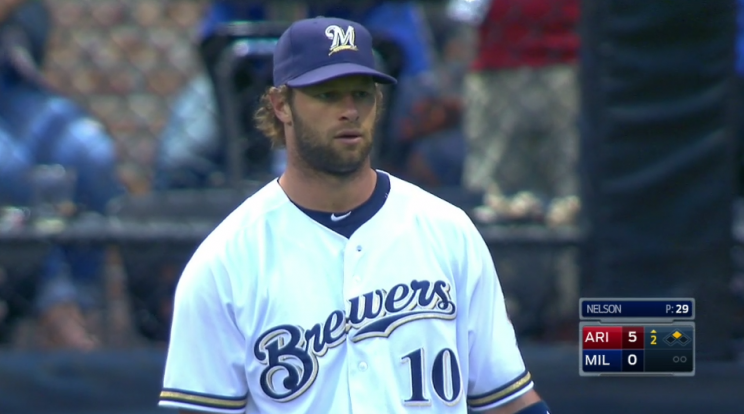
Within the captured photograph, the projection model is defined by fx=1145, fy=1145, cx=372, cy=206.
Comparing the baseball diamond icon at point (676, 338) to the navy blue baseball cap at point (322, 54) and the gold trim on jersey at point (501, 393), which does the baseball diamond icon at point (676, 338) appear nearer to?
the gold trim on jersey at point (501, 393)

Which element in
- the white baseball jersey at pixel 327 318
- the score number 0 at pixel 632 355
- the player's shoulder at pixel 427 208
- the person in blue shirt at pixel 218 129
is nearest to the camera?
the white baseball jersey at pixel 327 318

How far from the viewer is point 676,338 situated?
3289 mm

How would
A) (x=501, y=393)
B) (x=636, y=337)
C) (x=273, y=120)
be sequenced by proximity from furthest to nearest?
(x=636, y=337)
(x=273, y=120)
(x=501, y=393)

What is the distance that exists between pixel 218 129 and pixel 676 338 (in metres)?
1.74

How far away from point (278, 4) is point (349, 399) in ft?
6.67

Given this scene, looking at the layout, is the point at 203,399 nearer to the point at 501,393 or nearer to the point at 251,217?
the point at 251,217

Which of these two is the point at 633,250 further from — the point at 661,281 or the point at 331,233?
the point at 331,233

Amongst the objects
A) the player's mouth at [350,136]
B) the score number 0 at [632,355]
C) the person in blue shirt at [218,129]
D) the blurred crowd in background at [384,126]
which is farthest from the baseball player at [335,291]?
the person in blue shirt at [218,129]

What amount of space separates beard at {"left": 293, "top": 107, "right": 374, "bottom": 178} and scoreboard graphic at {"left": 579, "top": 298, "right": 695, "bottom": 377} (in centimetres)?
132

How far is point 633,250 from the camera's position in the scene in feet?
11.3

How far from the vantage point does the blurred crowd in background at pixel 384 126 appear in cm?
381

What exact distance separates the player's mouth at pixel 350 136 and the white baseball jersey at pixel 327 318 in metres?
0.17


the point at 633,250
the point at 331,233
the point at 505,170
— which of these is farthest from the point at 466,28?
the point at 331,233

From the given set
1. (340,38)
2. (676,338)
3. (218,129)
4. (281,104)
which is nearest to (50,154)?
(218,129)
